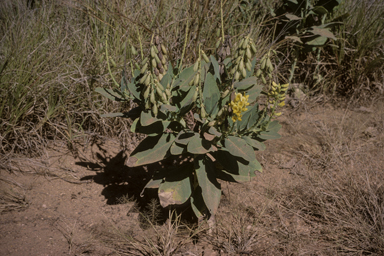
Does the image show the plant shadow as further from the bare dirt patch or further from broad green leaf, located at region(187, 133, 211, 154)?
broad green leaf, located at region(187, 133, 211, 154)

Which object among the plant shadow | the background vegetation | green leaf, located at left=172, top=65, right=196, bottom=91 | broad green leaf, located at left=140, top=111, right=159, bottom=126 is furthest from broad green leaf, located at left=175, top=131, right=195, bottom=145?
the plant shadow

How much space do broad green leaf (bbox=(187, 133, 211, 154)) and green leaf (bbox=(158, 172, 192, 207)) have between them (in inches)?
14.0

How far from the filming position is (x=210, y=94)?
4.78 feet

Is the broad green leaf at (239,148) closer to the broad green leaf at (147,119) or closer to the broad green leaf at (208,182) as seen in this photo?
the broad green leaf at (208,182)

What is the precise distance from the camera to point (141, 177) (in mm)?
2451

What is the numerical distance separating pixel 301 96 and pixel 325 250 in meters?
2.36

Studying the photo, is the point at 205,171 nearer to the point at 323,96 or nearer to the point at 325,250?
the point at 325,250

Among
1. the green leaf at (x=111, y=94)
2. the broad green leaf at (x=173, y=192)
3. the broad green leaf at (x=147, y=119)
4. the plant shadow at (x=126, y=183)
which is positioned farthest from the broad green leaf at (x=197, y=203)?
the green leaf at (x=111, y=94)

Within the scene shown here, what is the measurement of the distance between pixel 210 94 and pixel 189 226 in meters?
1.02

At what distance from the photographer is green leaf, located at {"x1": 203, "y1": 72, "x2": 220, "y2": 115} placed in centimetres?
140

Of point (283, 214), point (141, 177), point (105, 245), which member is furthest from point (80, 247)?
point (283, 214)

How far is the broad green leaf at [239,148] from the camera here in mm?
1318

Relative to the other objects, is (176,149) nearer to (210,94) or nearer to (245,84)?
(210,94)

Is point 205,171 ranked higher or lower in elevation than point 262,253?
higher
